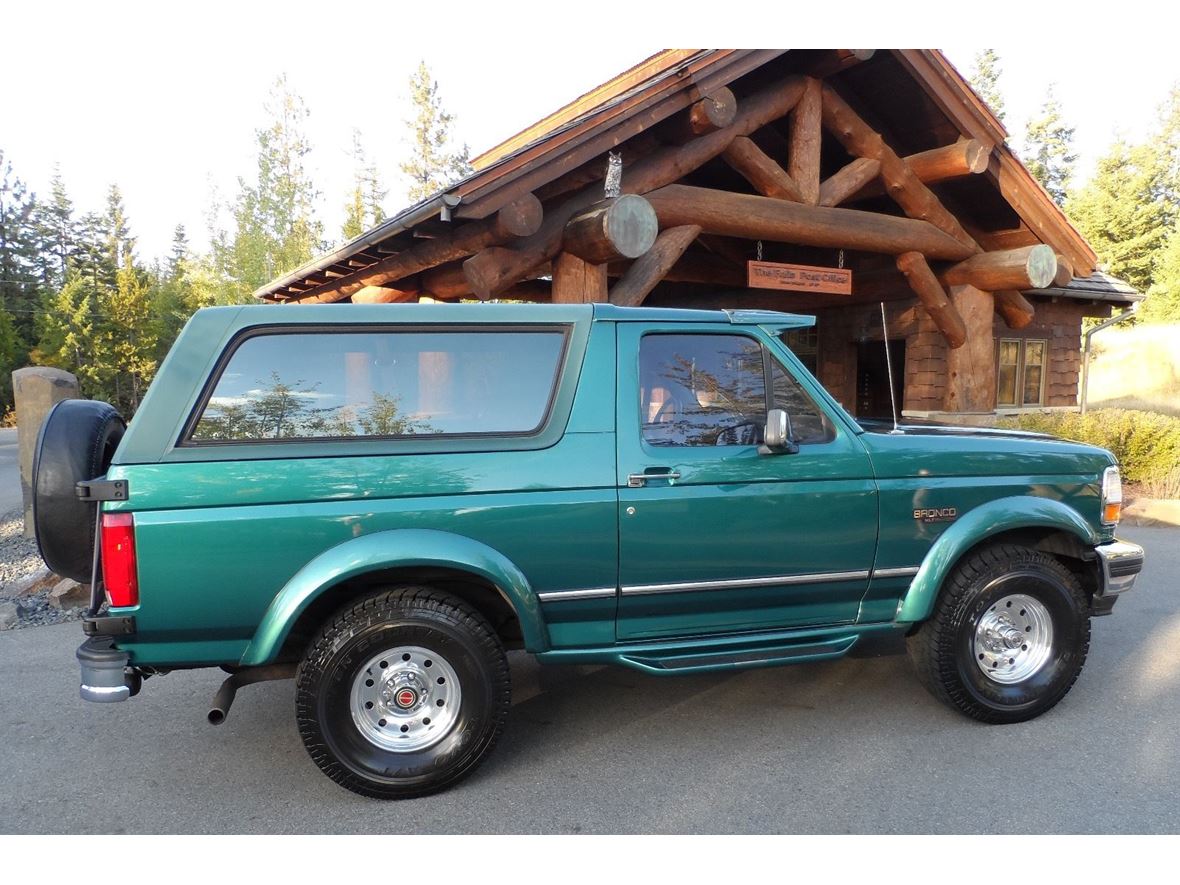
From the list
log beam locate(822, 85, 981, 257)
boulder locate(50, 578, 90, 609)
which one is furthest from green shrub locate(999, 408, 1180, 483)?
boulder locate(50, 578, 90, 609)

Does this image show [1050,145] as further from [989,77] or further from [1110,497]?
[1110,497]

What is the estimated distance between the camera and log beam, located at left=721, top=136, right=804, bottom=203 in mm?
7332

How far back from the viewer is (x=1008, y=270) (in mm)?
8703

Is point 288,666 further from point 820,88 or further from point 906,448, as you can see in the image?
point 820,88

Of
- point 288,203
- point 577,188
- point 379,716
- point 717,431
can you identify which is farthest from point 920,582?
point 288,203

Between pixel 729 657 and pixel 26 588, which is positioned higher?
pixel 729 657


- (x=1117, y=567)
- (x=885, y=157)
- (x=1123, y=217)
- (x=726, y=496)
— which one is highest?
(x=1123, y=217)

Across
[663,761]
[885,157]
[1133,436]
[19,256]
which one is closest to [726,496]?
[663,761]

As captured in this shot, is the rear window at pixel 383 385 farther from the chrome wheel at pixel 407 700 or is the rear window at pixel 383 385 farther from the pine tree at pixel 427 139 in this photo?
the pine tree at pixel 427 139

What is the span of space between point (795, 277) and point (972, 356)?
3.04 metres

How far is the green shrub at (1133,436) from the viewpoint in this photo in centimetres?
926

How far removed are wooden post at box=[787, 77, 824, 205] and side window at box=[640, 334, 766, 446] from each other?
5333mm

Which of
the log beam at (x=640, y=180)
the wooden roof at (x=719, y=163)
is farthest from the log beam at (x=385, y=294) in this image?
the log beam at (x=640, y=180)

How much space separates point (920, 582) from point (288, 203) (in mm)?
25984
